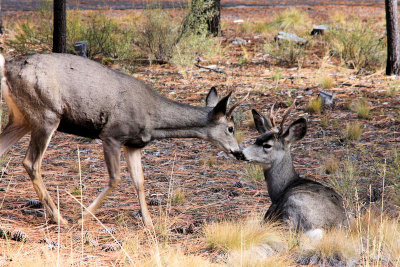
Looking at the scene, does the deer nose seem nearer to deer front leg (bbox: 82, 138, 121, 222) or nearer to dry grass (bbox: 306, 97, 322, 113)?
deer front leg (bbox: 82, 138, 121, 222)

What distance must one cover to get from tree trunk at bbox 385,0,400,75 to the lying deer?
643 centimetres

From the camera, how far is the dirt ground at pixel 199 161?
609 centimetres

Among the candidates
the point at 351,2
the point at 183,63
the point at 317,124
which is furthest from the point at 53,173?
the point at 351,2

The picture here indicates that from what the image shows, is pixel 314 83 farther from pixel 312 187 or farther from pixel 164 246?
pixel 164 246

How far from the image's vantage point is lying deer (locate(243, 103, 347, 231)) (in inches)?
217

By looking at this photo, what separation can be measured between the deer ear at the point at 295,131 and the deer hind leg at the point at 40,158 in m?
2.50

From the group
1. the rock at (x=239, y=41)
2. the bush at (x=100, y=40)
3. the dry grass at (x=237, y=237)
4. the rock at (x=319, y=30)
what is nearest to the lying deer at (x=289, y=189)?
the dry grass at (x=237, y=237)

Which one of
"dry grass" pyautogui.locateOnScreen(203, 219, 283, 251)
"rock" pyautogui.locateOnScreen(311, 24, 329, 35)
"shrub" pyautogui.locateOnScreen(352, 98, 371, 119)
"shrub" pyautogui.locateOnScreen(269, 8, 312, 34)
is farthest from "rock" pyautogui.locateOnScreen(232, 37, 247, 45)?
"dry grass" pyautogui.locateOnScreen(203, 219, 283, 251)

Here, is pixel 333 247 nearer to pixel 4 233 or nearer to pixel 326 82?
pixel 4 233

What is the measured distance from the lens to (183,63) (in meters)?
13.4

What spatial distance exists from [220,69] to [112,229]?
846 cm

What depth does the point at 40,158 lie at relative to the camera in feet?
19.5

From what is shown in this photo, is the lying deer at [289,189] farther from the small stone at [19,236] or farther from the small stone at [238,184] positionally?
the small stone at [19,236]

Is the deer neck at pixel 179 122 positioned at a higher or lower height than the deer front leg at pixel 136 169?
higher
